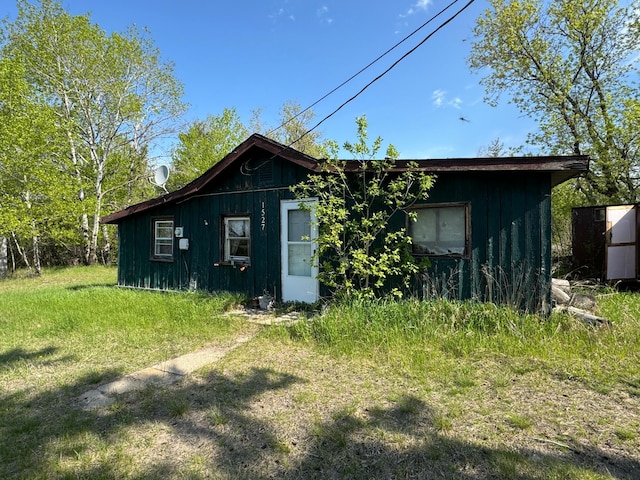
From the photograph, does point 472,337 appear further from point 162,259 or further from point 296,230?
point 162,259

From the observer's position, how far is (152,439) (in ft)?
8.56

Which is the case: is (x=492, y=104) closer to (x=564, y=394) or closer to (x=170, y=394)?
(x=564, y=394)

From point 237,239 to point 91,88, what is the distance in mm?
14656

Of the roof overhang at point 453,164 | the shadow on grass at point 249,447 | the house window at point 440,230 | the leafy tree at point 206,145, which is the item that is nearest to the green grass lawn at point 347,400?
the shadow on grass at point 249,447

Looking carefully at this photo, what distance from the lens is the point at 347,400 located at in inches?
122

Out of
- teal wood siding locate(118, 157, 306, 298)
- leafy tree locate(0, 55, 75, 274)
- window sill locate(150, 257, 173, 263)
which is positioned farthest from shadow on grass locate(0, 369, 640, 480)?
leafy tree locate(0, 55, 75, 274)

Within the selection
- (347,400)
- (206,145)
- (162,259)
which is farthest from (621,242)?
(206,145)

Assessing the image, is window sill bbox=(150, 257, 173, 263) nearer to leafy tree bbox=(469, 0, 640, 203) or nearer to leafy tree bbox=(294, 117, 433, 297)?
leafy tree bbox=(294, 117, 433, 297)

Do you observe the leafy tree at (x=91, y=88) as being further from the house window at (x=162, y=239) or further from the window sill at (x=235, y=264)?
the window sill at (x=235, y=264)

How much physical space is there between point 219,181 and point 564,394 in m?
7.10

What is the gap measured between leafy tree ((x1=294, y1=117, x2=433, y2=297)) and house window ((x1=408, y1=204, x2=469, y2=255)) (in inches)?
8.6

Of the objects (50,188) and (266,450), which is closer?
(266,450)

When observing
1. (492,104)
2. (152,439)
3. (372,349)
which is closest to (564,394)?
(372,349)

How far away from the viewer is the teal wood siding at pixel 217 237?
7195 millimetres
